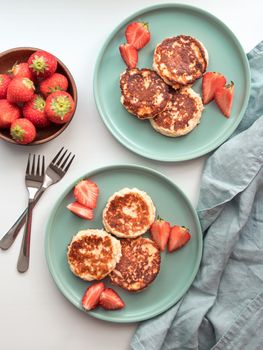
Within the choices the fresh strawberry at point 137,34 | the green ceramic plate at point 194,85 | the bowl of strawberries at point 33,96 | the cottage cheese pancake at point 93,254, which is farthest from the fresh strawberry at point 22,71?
the cottage cheese pancake at point 93,254

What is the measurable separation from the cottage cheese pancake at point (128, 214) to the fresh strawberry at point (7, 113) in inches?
17.1

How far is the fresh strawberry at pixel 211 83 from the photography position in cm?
206

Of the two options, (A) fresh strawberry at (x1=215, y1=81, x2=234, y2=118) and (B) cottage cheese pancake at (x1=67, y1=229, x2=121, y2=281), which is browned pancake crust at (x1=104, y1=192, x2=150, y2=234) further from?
(A) fresh strawberry at (x1=215, y1=81, x2=234, y2=118)

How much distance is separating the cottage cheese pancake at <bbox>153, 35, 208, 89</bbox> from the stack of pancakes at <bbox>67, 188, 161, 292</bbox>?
1.37 feet

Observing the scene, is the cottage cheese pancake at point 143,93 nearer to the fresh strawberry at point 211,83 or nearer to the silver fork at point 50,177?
the fresh strawberry at point 211,83

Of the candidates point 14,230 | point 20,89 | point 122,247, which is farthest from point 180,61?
point 14,230

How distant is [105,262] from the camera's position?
204 centimetres

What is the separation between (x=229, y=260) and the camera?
2.11 metres

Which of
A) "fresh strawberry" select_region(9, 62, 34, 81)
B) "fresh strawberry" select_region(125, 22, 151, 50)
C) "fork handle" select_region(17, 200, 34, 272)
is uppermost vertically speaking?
"fresh strawberry" select_region(125, 22, 151, 50)

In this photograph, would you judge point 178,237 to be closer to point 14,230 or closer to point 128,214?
point 128,214

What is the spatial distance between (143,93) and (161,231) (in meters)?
0.49

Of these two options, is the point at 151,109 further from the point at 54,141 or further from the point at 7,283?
the point at 7,283

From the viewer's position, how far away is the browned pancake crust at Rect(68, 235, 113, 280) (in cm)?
204

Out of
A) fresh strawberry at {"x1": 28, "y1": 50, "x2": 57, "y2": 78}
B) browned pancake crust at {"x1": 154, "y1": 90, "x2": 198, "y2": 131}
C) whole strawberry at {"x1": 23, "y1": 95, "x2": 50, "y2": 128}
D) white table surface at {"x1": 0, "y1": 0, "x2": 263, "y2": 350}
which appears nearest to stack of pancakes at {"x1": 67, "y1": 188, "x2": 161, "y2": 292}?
white table surface at {"x1": 0, "y1": 0, "x2": 263, "y2": 350}
